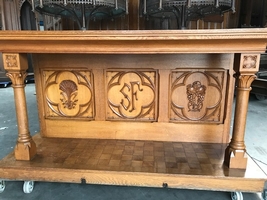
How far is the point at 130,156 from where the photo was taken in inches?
53.7

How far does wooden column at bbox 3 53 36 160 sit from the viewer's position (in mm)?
1215

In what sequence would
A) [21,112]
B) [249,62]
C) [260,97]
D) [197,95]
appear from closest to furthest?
1. [249,62]
2. [21,112]
3. [197,95]
4. [260,97]

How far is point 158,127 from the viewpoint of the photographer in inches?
62.1

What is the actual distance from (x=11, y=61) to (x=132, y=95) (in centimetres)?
79

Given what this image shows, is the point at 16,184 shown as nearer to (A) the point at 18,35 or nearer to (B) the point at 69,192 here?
(B) the point at 69,192

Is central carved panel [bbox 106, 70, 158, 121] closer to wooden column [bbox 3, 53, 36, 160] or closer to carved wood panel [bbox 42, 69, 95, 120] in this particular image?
carved wood panel [bbox 42, 69, 95, 120]

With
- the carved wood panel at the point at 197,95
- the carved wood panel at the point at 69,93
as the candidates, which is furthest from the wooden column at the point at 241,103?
Result: the carved wood panel at the point at 69,93

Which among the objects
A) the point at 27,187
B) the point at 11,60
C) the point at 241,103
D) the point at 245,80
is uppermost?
the point at 11,60

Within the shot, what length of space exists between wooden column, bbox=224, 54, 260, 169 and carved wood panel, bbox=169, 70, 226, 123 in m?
0.31

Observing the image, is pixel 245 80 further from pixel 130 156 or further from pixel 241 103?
pixel 130 156

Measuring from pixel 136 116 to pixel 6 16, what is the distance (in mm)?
5211

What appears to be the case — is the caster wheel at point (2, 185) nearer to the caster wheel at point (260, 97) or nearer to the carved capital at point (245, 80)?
the carved capital at point (245, 80)

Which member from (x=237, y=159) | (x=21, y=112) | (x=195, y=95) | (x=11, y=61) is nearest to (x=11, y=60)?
(x=11, y=61)

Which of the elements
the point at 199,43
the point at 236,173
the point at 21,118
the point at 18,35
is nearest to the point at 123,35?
the point at 199,43
